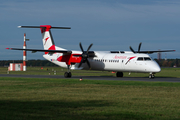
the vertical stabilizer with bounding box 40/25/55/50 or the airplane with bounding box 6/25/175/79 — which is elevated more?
the vertical stabilizer with bounding box 40/25/55/50

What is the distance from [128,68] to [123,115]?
2809 centimetres

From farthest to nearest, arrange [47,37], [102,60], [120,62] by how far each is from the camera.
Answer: [47,37] < [102,60] < [120,62]

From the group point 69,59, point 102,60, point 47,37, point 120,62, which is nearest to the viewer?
point 120,62

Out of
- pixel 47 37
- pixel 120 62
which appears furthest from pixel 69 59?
pixel 120 62

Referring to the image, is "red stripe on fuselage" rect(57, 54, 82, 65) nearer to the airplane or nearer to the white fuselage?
the airplane

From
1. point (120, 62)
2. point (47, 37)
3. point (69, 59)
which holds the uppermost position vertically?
point (47, 37)

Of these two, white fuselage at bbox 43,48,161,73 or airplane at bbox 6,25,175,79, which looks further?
airplane at bbox 6,25,175,79

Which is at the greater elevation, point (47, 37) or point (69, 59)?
point (47, 37)

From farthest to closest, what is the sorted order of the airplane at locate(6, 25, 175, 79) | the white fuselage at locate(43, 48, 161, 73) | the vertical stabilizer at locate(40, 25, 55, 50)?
the vertical stabilizer at locate(40, 25, 55, 50)
the airplane at locate(6, 25, 175, 79)
the white fuselage at locate(43, 48, 161, 73)

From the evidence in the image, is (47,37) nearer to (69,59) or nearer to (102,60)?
(69,59)

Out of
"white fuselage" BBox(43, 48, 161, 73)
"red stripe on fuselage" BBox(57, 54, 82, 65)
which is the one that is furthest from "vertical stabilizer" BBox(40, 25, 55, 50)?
"red stripe on fuselage" BBox(57, 54, 82, 65)

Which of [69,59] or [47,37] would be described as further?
[47,37]

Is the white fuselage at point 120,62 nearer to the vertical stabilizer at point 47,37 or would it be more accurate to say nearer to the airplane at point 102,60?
the airplane at point 102,60

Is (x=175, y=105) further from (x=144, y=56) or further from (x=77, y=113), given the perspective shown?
(x=144, y=56)
